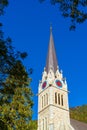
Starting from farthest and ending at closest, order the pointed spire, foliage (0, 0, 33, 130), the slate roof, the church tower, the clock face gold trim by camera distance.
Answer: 1. the pointed spire
2. the clock face gold trim
3. the slate roof
4. the church tower
5. foliage (0, 0, 33, 130)

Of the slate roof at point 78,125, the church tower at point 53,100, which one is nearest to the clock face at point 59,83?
the church tower at point 53,100

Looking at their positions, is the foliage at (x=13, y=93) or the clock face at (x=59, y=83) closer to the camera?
the foliage at (x=13, y=93)

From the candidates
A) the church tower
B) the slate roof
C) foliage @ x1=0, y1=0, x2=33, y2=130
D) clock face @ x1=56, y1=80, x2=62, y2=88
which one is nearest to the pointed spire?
the church tower

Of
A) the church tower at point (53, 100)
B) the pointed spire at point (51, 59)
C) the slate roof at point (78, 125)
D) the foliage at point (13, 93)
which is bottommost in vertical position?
the foliage at point (13, 93)

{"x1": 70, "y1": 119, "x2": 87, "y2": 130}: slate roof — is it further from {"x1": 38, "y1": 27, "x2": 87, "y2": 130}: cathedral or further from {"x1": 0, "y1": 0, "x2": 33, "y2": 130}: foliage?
{"x1": 0, "y1": 0, "x2": 33, "y2": 130}: foliage

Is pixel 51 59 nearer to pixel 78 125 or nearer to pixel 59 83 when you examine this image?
pixel 59 83

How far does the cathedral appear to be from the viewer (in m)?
48.8

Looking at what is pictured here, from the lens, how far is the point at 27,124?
17.4 m

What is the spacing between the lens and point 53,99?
5062 centimetres

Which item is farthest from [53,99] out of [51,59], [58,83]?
[51,59]

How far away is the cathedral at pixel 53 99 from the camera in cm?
4881

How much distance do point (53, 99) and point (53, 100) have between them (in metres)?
0.22

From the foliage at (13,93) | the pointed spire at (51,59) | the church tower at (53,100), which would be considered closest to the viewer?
the foliage at (13,93)

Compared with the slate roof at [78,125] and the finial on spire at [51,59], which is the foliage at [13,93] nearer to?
the slate roof at [78,125]
